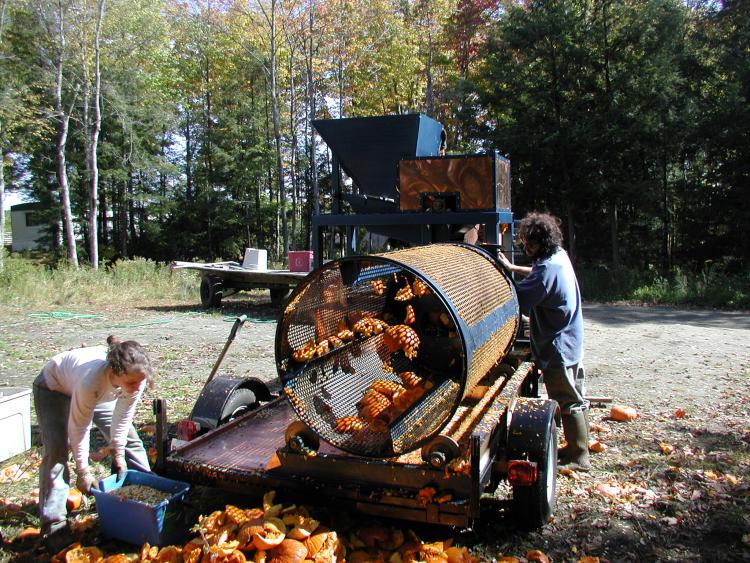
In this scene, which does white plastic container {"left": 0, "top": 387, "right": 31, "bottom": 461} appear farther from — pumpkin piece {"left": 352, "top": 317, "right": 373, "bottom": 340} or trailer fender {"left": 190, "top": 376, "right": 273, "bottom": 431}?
pumpkin piece {"left": 352, "top": 317, "right": 373, "bottom": 340}

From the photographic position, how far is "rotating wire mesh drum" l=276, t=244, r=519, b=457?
3.73 m

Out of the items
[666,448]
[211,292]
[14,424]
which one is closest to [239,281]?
[211,292]

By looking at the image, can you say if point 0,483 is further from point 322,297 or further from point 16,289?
point 16,289

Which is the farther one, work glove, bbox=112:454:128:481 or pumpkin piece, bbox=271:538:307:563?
work glove, bbox=112:454:128:481

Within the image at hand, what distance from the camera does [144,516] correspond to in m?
3.46

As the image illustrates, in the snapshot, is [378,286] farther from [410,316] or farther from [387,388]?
[387,388]

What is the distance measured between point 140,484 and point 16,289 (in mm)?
15089

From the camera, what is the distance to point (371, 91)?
33750mm

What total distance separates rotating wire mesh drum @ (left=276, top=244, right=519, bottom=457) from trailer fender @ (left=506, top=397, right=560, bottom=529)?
405mm

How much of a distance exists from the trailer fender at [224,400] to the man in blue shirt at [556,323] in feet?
7.69

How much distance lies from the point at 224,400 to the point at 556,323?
2.66m

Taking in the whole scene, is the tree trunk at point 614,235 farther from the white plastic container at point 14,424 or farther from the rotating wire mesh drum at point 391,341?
the white plastic container at point 14,424

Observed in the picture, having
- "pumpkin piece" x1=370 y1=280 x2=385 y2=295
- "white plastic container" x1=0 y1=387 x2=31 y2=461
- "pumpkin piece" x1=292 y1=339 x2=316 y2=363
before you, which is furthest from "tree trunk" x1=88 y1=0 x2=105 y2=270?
"pumpkin piece" x1=292 y1=339 x2=316 y2=363

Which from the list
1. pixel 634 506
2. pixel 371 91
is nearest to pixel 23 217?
pixel 371 91
